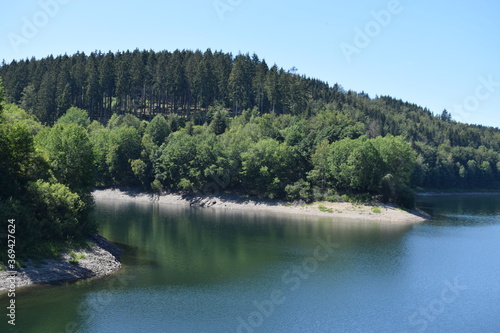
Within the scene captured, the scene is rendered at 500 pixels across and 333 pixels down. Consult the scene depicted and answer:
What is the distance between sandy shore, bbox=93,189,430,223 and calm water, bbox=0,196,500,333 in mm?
13259

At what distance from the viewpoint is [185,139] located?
108 meters

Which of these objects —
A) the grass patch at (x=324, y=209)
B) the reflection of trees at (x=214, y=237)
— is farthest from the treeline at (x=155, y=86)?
the reflection of trees at (x=214, y=237)

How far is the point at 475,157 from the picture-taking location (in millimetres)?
189250

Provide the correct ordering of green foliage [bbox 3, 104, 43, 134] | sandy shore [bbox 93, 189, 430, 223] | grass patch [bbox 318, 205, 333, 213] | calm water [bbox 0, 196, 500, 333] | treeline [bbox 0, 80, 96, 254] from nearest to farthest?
1. calm water [bbox 0, 196, 500, 333]
2. treeline [bbox 0, 80, 96, 254]
3. green foliage [bbox 3, 104, 43, 134]
4. sandy shore [bbox 93, 189, 430, 223]
5. grass patch [bbox 318, 205, 333, 213]

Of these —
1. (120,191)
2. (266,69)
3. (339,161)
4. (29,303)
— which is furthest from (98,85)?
(29,303)

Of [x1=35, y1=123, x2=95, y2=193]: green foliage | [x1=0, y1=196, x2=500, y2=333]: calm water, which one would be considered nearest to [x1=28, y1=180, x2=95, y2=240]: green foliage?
[x1=35, y1=123, x2=95, y2=193]: green foliage

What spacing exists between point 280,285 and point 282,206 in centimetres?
5467

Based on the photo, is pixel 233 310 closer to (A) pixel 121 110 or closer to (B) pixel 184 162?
(B) pixel 184 162

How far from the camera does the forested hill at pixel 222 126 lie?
9688 cm

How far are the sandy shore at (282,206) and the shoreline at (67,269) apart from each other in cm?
5190

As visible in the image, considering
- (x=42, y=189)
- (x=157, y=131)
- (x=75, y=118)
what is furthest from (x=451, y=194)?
(x=42, y=189)

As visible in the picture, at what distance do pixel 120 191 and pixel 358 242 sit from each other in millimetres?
70095

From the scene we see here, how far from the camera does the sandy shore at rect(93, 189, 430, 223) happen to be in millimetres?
84625

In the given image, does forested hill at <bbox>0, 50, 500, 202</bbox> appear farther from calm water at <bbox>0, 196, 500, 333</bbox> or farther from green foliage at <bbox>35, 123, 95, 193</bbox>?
green foliage at <bbox>35, 123, 95, 193</bbox>
